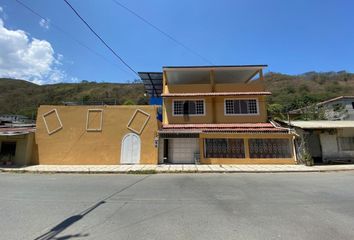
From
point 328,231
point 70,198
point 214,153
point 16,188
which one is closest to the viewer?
point 328,231

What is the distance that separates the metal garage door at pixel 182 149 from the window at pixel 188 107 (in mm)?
3140

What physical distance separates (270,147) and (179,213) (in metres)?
13.7

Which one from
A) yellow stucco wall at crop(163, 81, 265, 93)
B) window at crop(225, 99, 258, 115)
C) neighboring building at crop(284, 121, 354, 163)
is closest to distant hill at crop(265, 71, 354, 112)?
neighboring building at crop(284, 121, 354, 163)

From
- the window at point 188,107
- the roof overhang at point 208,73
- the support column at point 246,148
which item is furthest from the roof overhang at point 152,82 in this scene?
the support column at point 246,148

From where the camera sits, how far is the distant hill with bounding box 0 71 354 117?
5293 centimetres

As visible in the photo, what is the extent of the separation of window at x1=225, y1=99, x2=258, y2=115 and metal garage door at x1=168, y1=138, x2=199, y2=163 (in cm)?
489

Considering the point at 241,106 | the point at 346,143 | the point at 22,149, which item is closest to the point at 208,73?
the point at 241,106

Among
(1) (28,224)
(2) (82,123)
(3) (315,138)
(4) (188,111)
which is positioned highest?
(4) (188,111)

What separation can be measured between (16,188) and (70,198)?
382 centimetres

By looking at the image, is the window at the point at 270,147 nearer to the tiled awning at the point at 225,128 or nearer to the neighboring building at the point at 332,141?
the tiled awning at the point at 225,128

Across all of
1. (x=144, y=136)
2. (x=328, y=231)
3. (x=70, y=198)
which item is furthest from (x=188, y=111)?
(x=328, y=231)

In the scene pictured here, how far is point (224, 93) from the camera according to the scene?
18438mm

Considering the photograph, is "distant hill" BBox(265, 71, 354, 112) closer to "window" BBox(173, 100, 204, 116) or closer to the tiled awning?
the tiled awning

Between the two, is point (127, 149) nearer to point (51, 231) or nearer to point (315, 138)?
point (51, 231)
